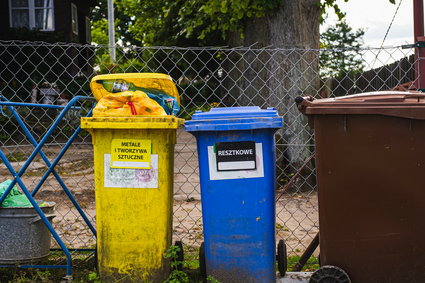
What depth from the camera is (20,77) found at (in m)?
18.4

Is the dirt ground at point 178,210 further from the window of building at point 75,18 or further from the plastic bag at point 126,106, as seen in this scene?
the window of building at point 75,18

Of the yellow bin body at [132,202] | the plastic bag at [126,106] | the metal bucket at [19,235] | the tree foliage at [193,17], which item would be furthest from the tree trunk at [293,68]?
the metal bucket at [19,235]

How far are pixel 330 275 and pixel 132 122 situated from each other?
5.18 ft

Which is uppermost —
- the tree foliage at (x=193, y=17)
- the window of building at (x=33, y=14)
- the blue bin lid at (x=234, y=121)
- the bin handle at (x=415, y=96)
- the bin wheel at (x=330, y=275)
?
the window of building at (x=33, y=14)

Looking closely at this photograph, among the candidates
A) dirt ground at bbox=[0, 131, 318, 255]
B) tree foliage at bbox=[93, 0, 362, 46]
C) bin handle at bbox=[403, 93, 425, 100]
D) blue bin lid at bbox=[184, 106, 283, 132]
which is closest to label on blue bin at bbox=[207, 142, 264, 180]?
blue bin lid at bbox=[184, 106, 283, 132]

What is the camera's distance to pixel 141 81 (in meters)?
4.35

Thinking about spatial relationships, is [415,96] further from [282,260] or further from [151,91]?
[151,91]

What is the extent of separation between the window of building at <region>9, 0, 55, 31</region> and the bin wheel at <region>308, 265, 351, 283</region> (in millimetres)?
19593

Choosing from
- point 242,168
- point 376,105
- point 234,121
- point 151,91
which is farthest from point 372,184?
point 151,91

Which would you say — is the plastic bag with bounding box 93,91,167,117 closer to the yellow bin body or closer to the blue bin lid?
the yellow bin body

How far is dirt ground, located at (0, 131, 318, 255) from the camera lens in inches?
228

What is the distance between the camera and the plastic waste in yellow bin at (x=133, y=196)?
405cm

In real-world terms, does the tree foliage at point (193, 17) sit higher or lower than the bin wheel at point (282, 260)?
higher

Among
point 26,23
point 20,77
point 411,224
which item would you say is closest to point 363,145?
point 411,224
